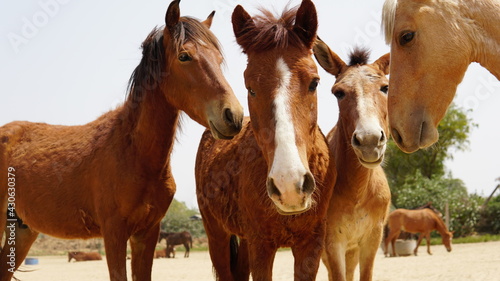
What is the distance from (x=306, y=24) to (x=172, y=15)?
1.63m

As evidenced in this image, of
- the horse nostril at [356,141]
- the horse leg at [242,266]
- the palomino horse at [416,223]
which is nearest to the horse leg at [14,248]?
the horse leg at [242,266]

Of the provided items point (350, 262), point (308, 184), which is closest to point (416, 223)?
point (350, 262)

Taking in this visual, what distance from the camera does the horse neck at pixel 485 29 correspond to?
125 inches

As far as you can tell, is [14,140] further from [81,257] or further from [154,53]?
[81,257]

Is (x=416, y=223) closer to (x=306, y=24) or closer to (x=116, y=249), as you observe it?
(x=116, y=249)

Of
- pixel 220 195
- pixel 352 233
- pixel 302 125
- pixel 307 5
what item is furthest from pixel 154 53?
pixel 352 233

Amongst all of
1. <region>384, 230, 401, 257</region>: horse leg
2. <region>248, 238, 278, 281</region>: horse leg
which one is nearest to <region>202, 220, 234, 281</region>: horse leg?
<region>248, 238, 278, 281</region>: horse leg

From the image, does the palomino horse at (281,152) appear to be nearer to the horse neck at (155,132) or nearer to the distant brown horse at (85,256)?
Result: the horse neck at (155,132)

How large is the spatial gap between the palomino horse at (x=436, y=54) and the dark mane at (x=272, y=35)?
891 millimetres

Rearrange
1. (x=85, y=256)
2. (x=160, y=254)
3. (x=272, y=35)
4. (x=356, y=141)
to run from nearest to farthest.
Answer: (x=272, y=35) < (x=356, y=141) < (x=85, y=256) < (x=160, y=254)

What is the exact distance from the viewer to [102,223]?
519 cm

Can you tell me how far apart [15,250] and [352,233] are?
4.32 metres

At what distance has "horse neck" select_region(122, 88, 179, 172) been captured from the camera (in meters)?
5.33

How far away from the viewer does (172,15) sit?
16.8 feet
